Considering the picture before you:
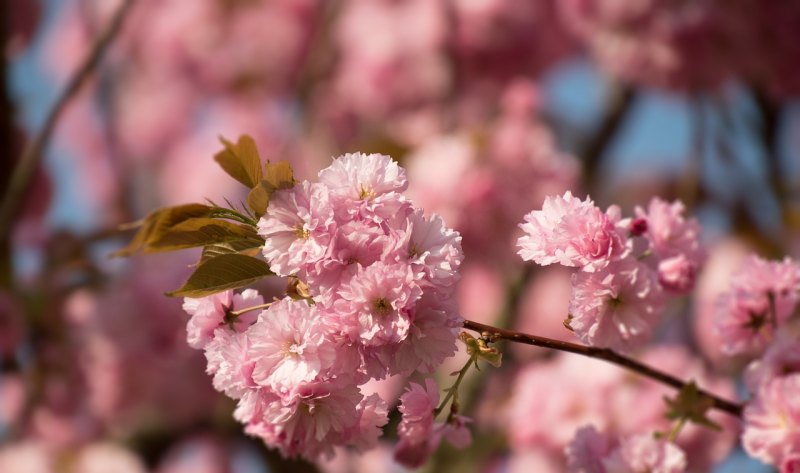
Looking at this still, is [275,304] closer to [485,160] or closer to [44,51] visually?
[485,160]

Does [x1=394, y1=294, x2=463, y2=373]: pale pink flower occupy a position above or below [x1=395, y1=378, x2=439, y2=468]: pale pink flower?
above

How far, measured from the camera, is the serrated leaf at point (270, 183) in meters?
0.69

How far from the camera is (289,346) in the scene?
69 centimetres

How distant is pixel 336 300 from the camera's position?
2.25 ft

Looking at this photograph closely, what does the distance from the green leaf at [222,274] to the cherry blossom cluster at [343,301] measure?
1.0 inches

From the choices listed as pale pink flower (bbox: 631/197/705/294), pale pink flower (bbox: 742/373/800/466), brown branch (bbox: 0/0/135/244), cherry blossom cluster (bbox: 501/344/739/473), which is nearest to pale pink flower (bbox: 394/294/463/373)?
pale pink flower (bbox: 631/197/705/294)

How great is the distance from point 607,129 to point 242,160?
6.33 ft

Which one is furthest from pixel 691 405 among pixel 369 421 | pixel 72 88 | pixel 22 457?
pixel 22 457

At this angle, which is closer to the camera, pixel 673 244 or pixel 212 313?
pixel 212 313

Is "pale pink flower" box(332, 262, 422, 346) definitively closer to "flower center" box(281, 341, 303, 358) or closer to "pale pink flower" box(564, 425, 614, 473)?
"flower center" box(281, 341, 303, 358)

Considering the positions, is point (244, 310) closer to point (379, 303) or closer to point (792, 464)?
point (379, 303)

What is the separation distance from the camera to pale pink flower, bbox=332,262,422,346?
666 millimetres

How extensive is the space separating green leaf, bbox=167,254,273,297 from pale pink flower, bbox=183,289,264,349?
2 cm

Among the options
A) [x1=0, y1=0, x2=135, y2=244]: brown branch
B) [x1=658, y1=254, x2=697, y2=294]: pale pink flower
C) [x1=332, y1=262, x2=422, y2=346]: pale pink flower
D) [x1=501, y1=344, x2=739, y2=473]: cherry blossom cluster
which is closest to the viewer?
[x1=332, y1=262, x2=422, y2=346]: pale pink flower
